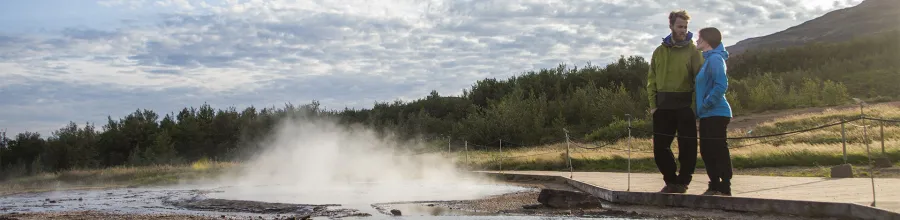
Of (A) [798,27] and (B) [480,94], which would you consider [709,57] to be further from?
(A) [798,27]

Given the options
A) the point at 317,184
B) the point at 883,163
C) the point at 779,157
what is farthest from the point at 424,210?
the point at 779,157

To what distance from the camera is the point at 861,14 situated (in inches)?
7298

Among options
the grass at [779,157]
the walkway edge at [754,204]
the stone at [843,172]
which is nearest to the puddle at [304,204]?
the walkway edge at [754,204]

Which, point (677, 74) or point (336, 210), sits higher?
point (677, 74)

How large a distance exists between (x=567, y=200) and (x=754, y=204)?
245 centimetres

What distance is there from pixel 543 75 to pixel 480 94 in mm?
6365

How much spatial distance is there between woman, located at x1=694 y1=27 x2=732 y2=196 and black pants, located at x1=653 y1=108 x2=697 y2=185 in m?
0.32

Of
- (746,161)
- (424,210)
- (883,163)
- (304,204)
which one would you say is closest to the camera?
(424,210)

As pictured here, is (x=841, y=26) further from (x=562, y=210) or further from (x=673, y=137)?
(x=562, y=210)

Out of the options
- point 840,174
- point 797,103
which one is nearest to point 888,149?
point 840,174

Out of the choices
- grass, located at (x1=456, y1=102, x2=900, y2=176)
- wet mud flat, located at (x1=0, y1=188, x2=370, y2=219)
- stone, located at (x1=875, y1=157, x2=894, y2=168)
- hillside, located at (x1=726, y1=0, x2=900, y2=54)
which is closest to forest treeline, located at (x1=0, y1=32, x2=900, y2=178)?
grass, located at (x1=456, y1=102, x2=900, y2=176)

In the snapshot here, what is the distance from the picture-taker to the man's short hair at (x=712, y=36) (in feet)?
35.1

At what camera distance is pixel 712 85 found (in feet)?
34.6

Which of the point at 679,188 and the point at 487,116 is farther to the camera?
the point at 487,116
